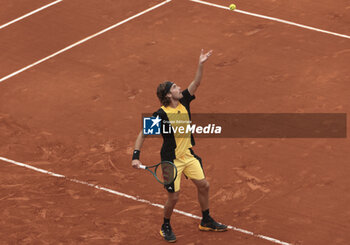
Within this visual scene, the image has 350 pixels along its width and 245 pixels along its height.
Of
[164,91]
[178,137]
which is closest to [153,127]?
[178,137]

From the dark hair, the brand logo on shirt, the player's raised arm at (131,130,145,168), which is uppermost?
the dark hair

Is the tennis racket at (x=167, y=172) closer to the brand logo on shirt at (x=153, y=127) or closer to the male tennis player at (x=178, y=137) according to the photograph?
the male tennis player at (x=178, y=137)

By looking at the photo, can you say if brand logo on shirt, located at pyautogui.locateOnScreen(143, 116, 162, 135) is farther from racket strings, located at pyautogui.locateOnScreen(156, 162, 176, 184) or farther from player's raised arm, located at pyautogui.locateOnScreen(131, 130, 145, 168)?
racket strings, located at pyautogui.locateOnScreen(156, 162, 176, 184)

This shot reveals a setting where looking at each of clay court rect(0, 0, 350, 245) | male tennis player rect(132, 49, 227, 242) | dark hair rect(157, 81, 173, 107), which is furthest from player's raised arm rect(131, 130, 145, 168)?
clay court rect(0, 0, 350, 245)

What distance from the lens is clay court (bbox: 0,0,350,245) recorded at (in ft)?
40.3

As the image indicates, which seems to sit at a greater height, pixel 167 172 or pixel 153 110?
pixel 167 172

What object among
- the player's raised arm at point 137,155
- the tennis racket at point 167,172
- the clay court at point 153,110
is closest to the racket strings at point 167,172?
the tennis racket at point 167,172

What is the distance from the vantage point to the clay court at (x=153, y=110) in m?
12.3

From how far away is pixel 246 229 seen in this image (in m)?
12.0

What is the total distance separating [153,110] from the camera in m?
15.7

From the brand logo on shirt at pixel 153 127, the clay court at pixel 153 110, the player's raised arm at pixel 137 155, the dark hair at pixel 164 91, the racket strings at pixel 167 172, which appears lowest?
the clay court at pixel 153 110

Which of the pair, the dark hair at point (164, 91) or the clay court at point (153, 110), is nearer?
the dark hair at point (164, 91)

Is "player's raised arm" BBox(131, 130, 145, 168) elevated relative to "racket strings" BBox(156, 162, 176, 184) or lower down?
elevated

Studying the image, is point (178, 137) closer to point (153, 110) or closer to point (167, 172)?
point (167, 172)
